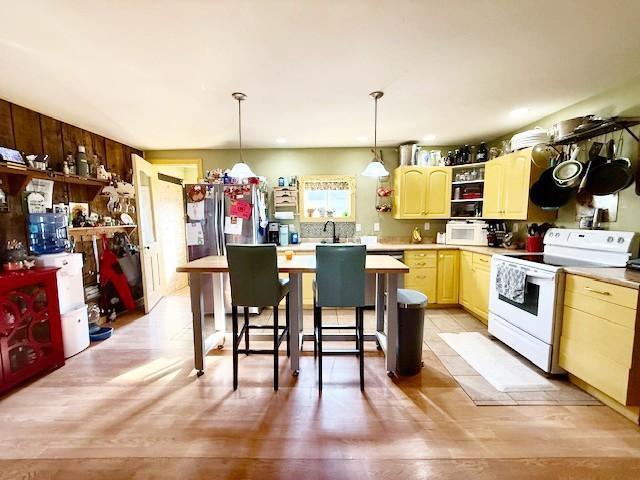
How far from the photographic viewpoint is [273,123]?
122 inches

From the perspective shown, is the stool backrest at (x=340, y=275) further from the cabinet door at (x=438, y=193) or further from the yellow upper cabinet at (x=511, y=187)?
the cabinet door at (x=438, y=193)

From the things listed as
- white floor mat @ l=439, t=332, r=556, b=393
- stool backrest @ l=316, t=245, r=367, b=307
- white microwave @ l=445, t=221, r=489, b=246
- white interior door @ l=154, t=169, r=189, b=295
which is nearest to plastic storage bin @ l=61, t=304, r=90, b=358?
white interior door @ l=154, t=169, r=189, b=295

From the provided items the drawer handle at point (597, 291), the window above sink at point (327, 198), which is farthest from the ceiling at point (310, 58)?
the drawer handle at point (597, 291)

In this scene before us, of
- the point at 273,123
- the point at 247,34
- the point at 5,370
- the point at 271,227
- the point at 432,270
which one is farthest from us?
the point at 271,227

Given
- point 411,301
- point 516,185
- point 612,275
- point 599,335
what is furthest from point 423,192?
point 599,335

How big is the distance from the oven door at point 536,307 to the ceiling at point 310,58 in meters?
1.62

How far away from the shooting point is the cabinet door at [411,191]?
3.89 meters

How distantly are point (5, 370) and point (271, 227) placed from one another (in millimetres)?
2844

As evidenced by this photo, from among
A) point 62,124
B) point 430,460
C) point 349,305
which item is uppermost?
point 62,124

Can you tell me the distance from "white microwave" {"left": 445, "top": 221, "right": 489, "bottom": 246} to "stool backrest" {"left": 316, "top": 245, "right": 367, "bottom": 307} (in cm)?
247

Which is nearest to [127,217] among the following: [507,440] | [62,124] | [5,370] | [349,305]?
[62,124]

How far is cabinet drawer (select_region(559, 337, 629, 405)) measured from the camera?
176 cm

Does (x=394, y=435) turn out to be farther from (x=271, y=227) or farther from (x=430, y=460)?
(x=271, y=227)

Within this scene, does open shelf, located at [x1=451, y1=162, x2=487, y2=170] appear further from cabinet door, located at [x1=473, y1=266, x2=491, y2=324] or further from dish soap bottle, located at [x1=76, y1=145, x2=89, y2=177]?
dish soap bottle, located at [x1=76, y1=145, x2=89, y2=177]
